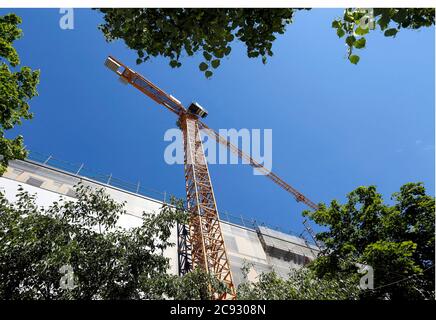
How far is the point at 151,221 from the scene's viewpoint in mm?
8344

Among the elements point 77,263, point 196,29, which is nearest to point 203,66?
point 196,29

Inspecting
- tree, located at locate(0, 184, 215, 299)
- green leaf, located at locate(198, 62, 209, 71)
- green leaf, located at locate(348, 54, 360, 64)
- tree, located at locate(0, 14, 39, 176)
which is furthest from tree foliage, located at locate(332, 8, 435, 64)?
tree, located at locate(0, 14, 39, 176)

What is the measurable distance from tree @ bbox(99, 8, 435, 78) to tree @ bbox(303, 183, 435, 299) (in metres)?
10.9

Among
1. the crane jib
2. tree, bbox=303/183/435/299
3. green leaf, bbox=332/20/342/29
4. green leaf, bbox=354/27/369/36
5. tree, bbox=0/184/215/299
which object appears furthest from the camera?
the crane jib

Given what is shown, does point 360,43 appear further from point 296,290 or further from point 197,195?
point 197,195

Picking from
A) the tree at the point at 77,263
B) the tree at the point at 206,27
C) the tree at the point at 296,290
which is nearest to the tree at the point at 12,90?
the tree at the point at 77,263

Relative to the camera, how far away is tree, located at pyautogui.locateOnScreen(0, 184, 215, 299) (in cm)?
661

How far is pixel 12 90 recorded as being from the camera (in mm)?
9359

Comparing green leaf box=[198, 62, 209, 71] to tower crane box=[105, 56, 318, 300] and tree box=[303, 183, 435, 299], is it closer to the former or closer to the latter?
tower crane box=[105, 56, 318, 300]

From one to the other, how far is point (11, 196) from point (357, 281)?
1920cm

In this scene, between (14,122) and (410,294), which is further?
(410,294)
